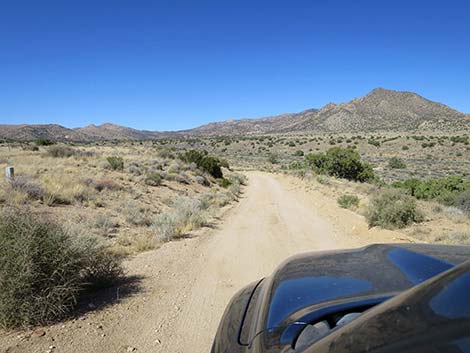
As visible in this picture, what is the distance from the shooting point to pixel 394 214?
38.3ft

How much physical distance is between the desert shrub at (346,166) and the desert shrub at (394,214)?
17.9 metres

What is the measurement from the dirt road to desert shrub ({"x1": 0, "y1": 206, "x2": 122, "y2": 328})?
0.24m

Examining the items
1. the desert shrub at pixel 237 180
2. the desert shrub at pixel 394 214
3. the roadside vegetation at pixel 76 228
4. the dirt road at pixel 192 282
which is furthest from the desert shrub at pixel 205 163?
the desert shrub at pixel 394 214

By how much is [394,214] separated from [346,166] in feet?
67.1

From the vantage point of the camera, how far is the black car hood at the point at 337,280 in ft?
6.68

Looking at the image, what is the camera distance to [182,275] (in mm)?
6750

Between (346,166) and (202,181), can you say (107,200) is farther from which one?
(346,166)

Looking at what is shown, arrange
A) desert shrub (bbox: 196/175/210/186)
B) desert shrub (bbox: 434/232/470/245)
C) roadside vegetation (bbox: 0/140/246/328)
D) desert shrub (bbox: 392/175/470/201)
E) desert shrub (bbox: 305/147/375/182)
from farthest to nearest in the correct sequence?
desert shrub (bbox: 305/147/375/182) < desert shrub (bbox: 196/175/210/186) < desert shrub (bbox: 392/175/470/201) < desert shrub (bbox: 434/232/470/245) < roadside vegetation (bbox: 0/140/246/328)

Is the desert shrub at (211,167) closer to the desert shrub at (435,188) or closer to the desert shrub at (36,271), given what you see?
the desert shrub at (435,188)

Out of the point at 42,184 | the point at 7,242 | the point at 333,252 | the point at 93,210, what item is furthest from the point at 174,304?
the point at 42,184

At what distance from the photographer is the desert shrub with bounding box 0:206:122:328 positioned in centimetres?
444

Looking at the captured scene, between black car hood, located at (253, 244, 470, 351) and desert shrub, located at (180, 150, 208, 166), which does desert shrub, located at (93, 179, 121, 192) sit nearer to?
black car hood, located at (253, 244, 470, 351)

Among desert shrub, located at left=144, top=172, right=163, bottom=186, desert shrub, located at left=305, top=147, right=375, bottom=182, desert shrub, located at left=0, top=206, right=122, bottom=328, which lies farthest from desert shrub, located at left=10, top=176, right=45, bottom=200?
desert shrub, located at left=305, top=147, right=375, bottom=182

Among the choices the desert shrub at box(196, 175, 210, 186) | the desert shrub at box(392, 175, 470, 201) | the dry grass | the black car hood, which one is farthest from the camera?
the desert shrub at box(196, 175, 210, 186)
